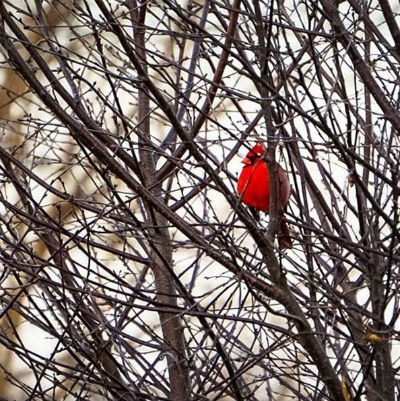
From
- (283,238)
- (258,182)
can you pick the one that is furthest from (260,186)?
(283,238)

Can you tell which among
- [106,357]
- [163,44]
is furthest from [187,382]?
[163,44]

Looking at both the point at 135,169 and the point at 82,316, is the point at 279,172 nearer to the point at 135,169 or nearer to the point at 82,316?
the point at 135,169

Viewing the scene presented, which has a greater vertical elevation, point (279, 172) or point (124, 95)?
point (124, 95)

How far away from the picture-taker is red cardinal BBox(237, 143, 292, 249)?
2715mm

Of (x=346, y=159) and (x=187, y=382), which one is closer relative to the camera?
(x=346, y=159)

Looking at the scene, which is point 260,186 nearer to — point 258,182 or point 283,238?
point 258,182

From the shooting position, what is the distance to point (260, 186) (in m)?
2.81

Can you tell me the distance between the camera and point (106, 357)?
3.32 meters

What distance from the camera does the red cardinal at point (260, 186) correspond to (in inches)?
107

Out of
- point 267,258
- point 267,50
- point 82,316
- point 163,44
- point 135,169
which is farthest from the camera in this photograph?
point 163,44

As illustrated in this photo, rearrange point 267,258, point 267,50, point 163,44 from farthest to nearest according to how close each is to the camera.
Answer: point 163,44 → point 267,258 → point 267,50

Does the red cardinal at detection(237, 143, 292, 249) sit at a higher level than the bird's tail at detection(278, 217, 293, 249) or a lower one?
higher

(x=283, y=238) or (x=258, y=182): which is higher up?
(x=258, y=182)

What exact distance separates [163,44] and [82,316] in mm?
3810
